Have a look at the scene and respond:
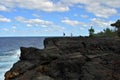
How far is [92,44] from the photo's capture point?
22781 mm

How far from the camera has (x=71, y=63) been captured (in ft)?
62.6

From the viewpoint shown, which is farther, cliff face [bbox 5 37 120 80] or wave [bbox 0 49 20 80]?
wave [bbox 0 49 20 80]

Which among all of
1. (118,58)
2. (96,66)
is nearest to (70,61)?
(96,66)

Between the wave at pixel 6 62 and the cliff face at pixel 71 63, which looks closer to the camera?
the cliff face at pixel 71 63

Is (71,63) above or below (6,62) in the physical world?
above

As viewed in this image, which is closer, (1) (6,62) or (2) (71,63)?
(2) (71,63)

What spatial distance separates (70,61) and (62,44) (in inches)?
158

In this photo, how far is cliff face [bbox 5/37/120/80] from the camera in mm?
18430

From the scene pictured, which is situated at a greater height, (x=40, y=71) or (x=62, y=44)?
(x=62, y=44)

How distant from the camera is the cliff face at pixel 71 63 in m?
18.4

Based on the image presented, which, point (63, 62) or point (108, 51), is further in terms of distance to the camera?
point (108, 51)

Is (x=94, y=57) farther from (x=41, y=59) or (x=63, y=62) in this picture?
(x=41, y=59)

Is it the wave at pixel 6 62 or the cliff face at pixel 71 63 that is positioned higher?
the cliff face at pixel 71 63

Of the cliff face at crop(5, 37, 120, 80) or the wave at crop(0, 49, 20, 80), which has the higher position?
the cliff face at crop(5, 37, 120, 80)
